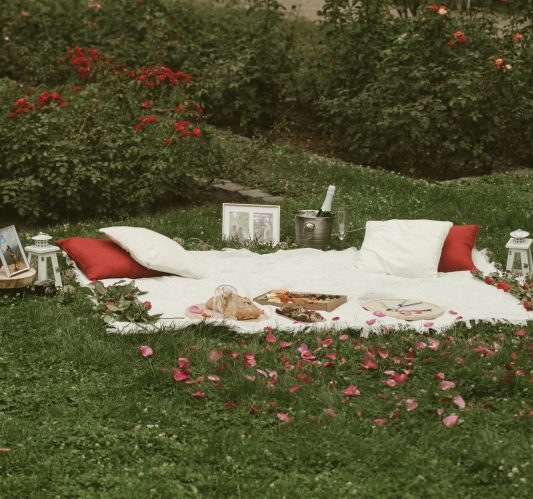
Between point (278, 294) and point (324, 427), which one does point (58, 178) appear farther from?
point (324, 427)

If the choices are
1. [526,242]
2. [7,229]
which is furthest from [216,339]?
[526,242]

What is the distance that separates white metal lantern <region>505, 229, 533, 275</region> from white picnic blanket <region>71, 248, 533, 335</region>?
0.25 m

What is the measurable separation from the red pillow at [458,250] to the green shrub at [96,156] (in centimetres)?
269

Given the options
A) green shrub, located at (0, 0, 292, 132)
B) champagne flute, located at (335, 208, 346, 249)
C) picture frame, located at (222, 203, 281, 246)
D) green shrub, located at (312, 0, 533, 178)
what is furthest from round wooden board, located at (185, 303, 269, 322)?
green shrub, located at (0, 0, 292, 132)

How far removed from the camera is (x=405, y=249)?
6875mm

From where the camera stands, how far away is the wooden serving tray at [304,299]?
19.5 feet

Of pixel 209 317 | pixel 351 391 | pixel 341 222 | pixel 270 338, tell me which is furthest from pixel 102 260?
pixel 351 391

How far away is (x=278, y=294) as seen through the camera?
6219mm

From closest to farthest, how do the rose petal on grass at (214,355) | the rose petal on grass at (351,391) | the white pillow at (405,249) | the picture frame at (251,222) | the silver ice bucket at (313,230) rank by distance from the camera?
the rose petal on grass at (351,391) < the rose petal on grass at (214,355) < the white pillow at (405,249) < the silver ice bucket at (313,230) < the picture frame at (251,222)

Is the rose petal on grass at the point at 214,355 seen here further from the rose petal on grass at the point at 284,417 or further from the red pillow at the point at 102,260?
the red pillow at the point at 102,260

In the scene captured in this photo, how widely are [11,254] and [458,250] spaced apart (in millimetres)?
3210

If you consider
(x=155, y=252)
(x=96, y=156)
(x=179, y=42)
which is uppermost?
(x=179, y=42)

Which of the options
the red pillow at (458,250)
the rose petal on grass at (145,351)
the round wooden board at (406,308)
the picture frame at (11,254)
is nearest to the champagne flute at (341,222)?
the red pillow at (458,250)

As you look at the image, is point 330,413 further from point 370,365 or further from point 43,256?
point 43,256
